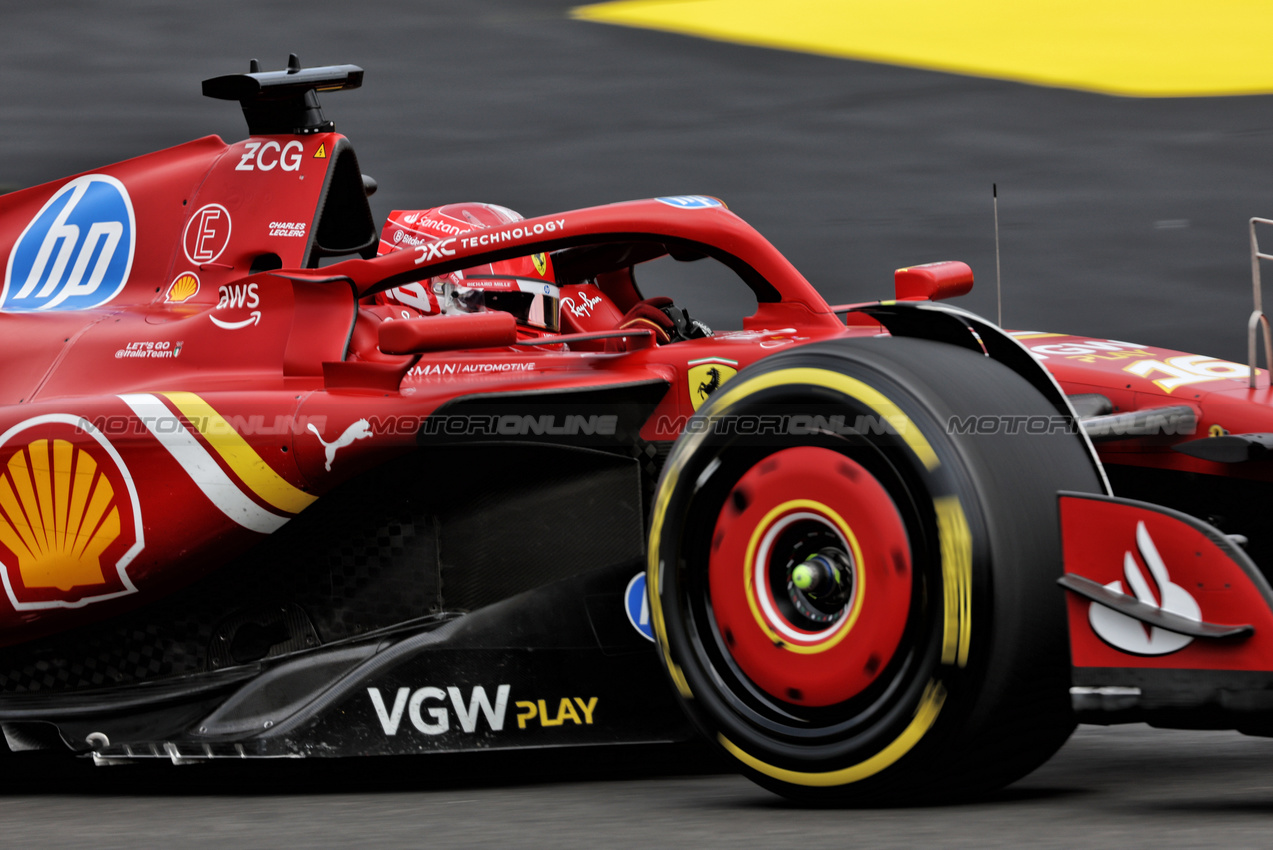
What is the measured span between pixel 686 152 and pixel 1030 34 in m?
4.61

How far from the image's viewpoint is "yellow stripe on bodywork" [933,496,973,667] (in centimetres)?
261

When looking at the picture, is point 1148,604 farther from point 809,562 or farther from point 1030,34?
point 1030,34

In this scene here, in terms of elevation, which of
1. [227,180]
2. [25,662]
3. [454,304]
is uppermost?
[227,180]

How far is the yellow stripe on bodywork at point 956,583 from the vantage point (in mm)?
2613

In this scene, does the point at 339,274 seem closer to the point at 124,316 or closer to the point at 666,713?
the point at 124,316

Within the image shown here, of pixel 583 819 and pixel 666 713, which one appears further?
pixel 666 713

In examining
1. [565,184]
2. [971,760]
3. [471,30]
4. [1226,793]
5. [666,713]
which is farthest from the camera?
[471,30]

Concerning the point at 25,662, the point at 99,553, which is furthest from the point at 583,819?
the point at 25,662

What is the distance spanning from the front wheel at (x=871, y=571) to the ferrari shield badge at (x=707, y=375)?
45 centimetres

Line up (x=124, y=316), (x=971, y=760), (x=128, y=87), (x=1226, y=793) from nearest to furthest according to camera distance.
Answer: (x=971, y=760), (x=1226, y=793), (x=124, y=316), (x=128, y=87)

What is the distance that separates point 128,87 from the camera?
12484mm

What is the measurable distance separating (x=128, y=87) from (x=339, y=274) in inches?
368

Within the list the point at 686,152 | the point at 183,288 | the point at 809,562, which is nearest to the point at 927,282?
the point at 809,562

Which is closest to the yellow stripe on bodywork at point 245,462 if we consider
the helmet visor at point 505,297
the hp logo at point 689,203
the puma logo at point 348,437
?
the puma logo at point 348,437
